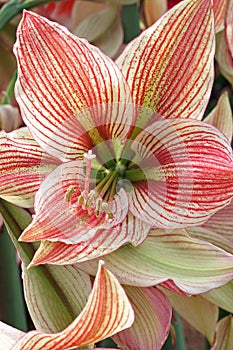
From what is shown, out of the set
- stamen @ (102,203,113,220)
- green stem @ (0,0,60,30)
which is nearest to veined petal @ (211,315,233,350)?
stamen @ (102,203,113,220)

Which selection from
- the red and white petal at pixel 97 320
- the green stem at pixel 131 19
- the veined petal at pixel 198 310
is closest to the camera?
the red and white petal at pixel 97 320

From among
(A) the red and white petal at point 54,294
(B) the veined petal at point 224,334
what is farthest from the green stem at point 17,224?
(B) the veined petal at point 224,334

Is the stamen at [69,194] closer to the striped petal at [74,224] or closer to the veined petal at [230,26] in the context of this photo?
the striped petal at [74,224]

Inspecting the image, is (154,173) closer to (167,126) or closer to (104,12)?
(167,126)

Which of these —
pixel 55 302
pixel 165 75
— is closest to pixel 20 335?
pixel 55 302

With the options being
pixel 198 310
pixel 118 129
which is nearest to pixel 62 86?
pixel 118 129

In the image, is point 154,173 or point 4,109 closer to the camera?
point 154,173
